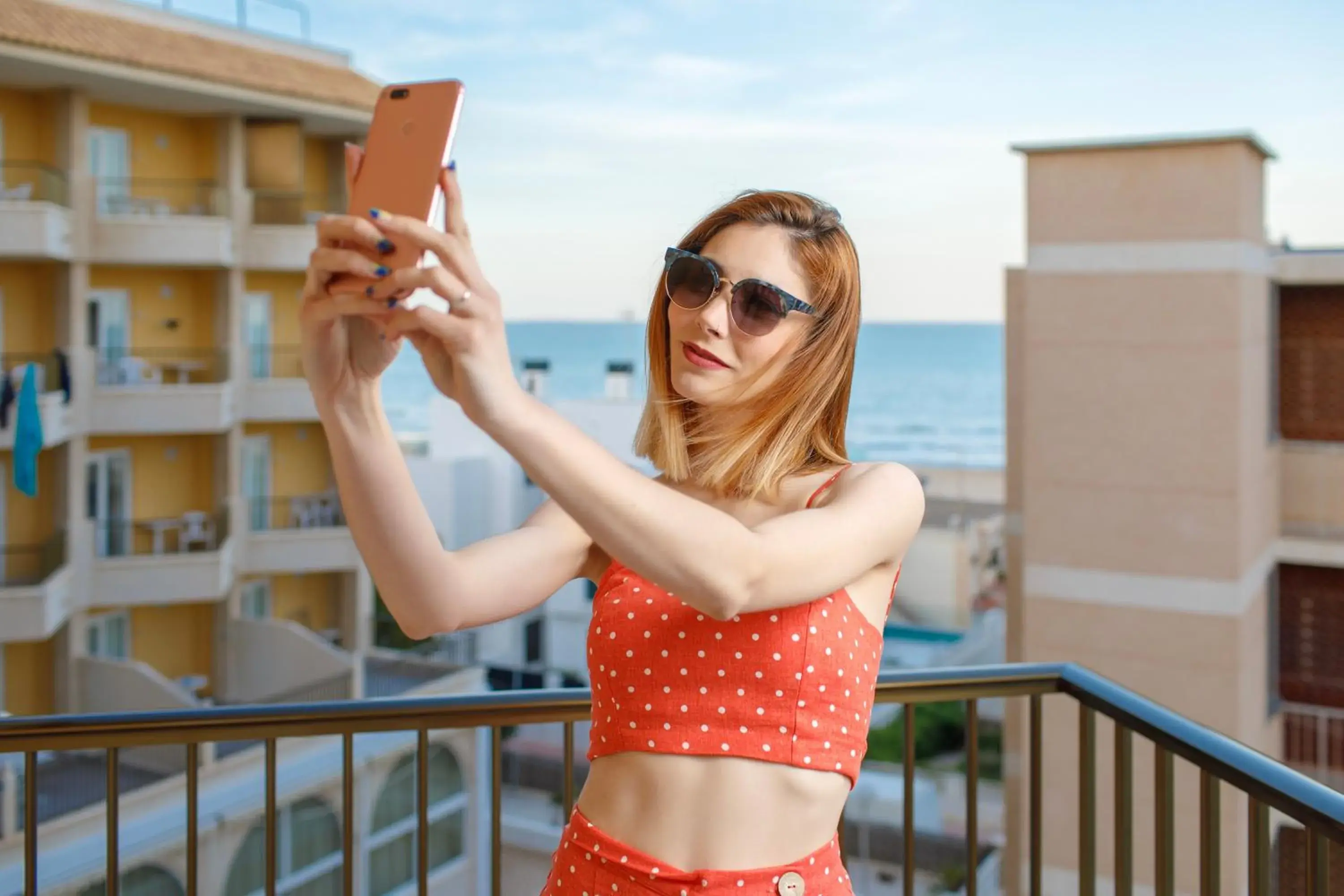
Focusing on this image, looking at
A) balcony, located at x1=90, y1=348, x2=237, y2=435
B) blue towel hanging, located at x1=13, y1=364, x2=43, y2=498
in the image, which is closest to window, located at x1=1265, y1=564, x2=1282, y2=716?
balcony, located at x1=90, y1=348, x2=237, y2=435

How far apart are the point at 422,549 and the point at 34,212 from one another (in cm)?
1035

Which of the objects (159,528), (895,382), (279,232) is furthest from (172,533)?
(895,382)

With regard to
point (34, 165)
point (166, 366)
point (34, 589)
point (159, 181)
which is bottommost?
point (34, 589)

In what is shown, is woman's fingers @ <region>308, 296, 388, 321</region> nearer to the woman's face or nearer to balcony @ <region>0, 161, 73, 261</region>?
the woman's face

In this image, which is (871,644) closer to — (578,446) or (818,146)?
(578,446)

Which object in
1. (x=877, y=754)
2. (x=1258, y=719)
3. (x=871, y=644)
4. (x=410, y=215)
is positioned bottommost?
(x=877, y=754)

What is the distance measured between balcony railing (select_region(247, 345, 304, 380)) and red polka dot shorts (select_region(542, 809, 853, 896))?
1180cm

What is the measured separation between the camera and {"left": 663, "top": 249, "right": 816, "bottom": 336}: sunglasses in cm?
89

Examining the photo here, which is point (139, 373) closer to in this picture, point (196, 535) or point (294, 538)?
point (196, 535)

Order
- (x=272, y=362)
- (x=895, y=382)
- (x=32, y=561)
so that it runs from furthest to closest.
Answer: (x=895, y=382), (x=272, y=362), (x=32, y=561)

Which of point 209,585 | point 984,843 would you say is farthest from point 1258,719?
point 209,585

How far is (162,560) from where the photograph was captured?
38.3ft

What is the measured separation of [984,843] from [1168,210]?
8.22 meters

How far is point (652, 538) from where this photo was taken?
0.65 metres
